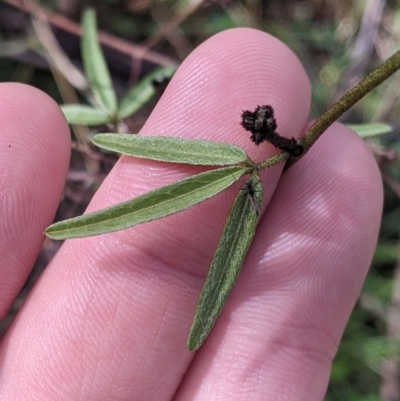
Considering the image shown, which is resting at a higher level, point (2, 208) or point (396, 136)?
point (2, 208)

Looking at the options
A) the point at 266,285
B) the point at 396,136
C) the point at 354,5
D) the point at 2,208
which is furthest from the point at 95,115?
the point at 354,5

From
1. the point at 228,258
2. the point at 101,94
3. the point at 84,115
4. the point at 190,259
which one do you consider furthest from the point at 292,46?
the point at 228,258

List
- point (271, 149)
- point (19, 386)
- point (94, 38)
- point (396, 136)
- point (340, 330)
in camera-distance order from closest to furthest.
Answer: point (271, 149), point (19, 386), point (340, 330), point (94, 38), point (396, 136)

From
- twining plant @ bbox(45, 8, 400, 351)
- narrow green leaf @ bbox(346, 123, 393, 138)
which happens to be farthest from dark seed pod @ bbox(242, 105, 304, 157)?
narrow green leaf @ bbox(346, 123, 393, 138)

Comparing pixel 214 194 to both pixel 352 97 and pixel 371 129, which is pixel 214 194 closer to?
pixel 352 97

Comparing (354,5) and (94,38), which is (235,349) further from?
(354,5)

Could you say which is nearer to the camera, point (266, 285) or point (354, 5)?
point (266, 285)

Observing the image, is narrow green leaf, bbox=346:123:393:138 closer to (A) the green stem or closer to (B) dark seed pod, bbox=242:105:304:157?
(A) the green stem
